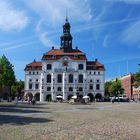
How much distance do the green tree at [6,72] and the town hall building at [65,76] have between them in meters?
43.9

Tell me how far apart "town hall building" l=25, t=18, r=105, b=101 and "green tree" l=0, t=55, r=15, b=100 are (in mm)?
43920

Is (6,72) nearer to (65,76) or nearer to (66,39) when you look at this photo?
(65,76)

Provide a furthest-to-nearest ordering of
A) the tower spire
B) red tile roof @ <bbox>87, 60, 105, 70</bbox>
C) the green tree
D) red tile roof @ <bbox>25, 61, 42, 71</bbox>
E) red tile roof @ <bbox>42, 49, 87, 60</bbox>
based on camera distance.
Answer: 1. red tile roof @ <bbox>25, 61, 42, 71</bbox>
2. red tile roof @ <bbox>87, 60, 105, 70</bbox>
3. red tile roof @ <bbox>42, 49, 87, 60</bbox>
4. the tower spire
5. the green tree

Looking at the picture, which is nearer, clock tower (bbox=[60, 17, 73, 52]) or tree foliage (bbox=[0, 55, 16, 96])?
tree foliage (bbox=[0, 55, 16, 96])

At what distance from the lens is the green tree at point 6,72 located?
250ft

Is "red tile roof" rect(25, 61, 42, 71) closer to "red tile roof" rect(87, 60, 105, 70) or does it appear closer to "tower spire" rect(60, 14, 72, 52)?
"tower spire" rect(60, 14, 72, 52)

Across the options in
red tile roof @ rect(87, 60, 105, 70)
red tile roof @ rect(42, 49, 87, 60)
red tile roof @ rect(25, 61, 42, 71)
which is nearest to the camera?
red tile roof @ rect(42, 49, 87, 60)

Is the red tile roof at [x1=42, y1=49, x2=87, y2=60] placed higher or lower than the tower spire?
lower

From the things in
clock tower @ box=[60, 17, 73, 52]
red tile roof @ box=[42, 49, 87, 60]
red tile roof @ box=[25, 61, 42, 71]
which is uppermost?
clock tower @ box=[60, 17, 73, 52]

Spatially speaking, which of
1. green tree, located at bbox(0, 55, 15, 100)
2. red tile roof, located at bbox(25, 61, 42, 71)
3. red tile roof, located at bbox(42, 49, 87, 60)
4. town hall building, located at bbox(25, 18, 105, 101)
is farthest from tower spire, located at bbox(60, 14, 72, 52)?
green tree, located at bbox(0, 55, 15, 100)

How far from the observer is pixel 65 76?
410 ft

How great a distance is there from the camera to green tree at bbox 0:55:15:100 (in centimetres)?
7609

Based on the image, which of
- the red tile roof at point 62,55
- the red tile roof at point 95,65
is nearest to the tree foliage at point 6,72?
the red tile roof at point 62,55

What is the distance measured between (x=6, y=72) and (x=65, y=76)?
162ft
